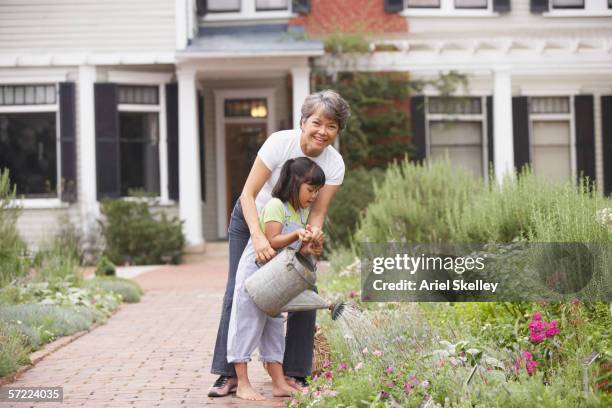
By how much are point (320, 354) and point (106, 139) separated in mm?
10819

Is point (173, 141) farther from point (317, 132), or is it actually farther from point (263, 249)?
point (263, 249)

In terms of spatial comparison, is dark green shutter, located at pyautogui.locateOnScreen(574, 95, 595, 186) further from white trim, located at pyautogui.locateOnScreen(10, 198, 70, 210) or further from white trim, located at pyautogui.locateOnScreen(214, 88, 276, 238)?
white trim, located at pyautogui.locateOnScreen(10, 198, 70, 210)

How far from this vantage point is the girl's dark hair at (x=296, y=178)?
16.3 feet

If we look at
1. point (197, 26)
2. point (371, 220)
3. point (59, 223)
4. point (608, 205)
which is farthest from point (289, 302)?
point (197, 26)

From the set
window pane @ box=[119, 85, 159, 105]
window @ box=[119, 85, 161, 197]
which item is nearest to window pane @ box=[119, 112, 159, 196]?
window @ box=[119, 85, 161, 197]

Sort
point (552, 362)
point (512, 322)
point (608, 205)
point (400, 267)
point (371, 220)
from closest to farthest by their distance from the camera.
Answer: point (552, 362) < point (512, 322) < point (608, 205) < point (400, 267) < point (371, 220)

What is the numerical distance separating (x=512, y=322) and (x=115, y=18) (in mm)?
11842

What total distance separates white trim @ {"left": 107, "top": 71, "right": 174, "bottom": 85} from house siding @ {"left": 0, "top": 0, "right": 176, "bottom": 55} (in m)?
0.42

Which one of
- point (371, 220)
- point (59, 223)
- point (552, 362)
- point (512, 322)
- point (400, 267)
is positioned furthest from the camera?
point (59, 223)

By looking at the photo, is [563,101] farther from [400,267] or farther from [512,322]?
[512,322]

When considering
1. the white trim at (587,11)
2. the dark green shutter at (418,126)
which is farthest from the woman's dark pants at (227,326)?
the white trim at (587,11)

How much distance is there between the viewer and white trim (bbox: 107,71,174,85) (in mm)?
15922

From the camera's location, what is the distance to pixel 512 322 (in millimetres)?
5691

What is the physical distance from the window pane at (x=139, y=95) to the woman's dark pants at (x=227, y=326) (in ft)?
36.8
